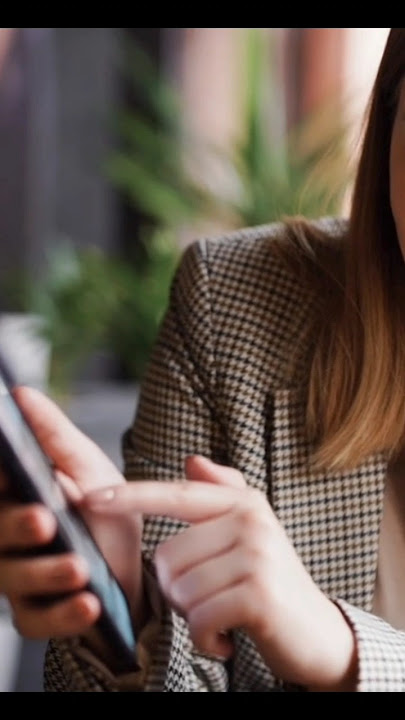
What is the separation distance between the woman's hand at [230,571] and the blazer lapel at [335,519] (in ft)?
0.83

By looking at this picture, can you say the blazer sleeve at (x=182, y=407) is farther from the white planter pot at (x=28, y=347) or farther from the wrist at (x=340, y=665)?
the white planter pot at (x=28, y=347)

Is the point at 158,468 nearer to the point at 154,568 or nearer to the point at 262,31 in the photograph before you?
the point at 154,568

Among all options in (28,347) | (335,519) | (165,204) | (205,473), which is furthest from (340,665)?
(28,347)

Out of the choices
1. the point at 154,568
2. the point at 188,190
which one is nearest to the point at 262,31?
the point at 188,190

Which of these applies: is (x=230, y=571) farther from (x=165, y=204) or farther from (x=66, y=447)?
(x=165, y=204)

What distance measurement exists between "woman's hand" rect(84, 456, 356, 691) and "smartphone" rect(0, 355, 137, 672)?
1.4 inches

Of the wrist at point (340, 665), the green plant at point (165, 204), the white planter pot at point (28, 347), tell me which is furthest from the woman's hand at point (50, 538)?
the white planter pot at point (28, 347)

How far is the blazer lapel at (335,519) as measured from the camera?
A: 102 cm

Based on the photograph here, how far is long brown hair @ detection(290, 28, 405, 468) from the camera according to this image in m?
1.01

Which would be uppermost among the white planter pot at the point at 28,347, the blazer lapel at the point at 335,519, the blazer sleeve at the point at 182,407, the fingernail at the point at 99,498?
the fingernail at the point at 99,498

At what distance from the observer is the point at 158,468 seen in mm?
1062

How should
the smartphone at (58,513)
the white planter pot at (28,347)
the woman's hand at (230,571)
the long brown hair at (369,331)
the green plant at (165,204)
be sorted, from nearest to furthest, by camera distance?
the smartphone at (58,513) < the woman's hand at (230,571) < the long brown hair at (369,331) < the green plant at (165,204) < the white planter pot at (28,347)

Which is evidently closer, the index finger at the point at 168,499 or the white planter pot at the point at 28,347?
the index finger at the point at 168,499

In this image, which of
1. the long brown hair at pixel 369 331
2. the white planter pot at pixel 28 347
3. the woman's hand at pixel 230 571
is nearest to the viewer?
the woman's hand at pixel 230 571
